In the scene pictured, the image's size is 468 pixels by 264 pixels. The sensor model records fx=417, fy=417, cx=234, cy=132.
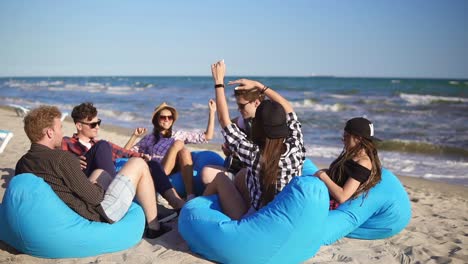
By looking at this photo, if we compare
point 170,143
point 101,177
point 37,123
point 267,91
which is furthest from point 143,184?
point 170,143

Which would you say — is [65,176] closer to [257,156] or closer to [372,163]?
[257,156]

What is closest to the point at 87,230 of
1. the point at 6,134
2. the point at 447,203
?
the point at 447,203

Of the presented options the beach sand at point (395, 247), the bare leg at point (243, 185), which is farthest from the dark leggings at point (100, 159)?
the bare leg at point (243, 185)

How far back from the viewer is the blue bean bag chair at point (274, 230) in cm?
303

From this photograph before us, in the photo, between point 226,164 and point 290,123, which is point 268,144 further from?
point 226,164

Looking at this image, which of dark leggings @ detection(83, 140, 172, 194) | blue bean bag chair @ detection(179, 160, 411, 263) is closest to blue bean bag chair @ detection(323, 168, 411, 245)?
blue bean bag chair @ detection(179, 160, 411, 263)

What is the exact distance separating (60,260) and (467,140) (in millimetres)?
10944

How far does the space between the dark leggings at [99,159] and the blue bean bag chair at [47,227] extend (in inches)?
30.2

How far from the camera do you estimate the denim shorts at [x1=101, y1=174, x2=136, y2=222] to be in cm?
339

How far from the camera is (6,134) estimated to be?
7.67 meters

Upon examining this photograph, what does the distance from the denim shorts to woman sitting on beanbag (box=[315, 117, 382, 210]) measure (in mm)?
1638

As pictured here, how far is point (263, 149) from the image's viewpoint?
121 inches

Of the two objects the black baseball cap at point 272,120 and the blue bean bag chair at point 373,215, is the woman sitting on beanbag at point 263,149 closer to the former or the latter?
the black baseball cap at point 272,120

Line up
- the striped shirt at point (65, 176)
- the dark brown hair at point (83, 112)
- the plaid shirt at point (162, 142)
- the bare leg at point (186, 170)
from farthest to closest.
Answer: the plaid shirt at point (162, 142) < the bare leg at point (186, 170) < the dark brown hair at point (83, 112) < the striped shirt at point (65, 176)
